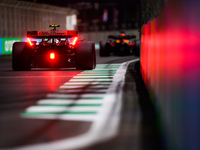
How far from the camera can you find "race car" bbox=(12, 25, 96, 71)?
1834 centimetres

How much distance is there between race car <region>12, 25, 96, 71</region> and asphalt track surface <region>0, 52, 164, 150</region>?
5539 millimetres

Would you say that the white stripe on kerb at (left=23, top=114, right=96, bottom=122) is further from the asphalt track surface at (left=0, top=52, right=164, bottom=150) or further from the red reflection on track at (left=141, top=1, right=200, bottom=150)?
the red reflection on track at (left=141, top=1, right=200, bottom=150)

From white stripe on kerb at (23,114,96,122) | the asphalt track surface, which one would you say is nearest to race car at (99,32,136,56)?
the asphalt track surface

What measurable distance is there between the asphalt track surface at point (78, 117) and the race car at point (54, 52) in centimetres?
554

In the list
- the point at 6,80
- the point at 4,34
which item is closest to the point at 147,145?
the point at 6,80

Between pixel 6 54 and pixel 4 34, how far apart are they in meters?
4.92

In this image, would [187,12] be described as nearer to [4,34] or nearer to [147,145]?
[147,145]

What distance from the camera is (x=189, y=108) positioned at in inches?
191

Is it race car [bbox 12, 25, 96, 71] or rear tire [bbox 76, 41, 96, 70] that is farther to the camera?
race car [bbox 12, 25, 96, 71]

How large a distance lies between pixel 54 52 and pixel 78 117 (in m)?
10.9

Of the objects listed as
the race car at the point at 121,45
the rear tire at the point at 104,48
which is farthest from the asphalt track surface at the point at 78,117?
the race car at the point at 121,45

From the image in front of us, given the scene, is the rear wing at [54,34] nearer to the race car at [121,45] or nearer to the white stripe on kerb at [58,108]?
the white stripe on kerb at [58,108]

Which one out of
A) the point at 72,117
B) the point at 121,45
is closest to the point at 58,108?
the point at 72,117

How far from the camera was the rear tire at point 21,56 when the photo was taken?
18.4m
